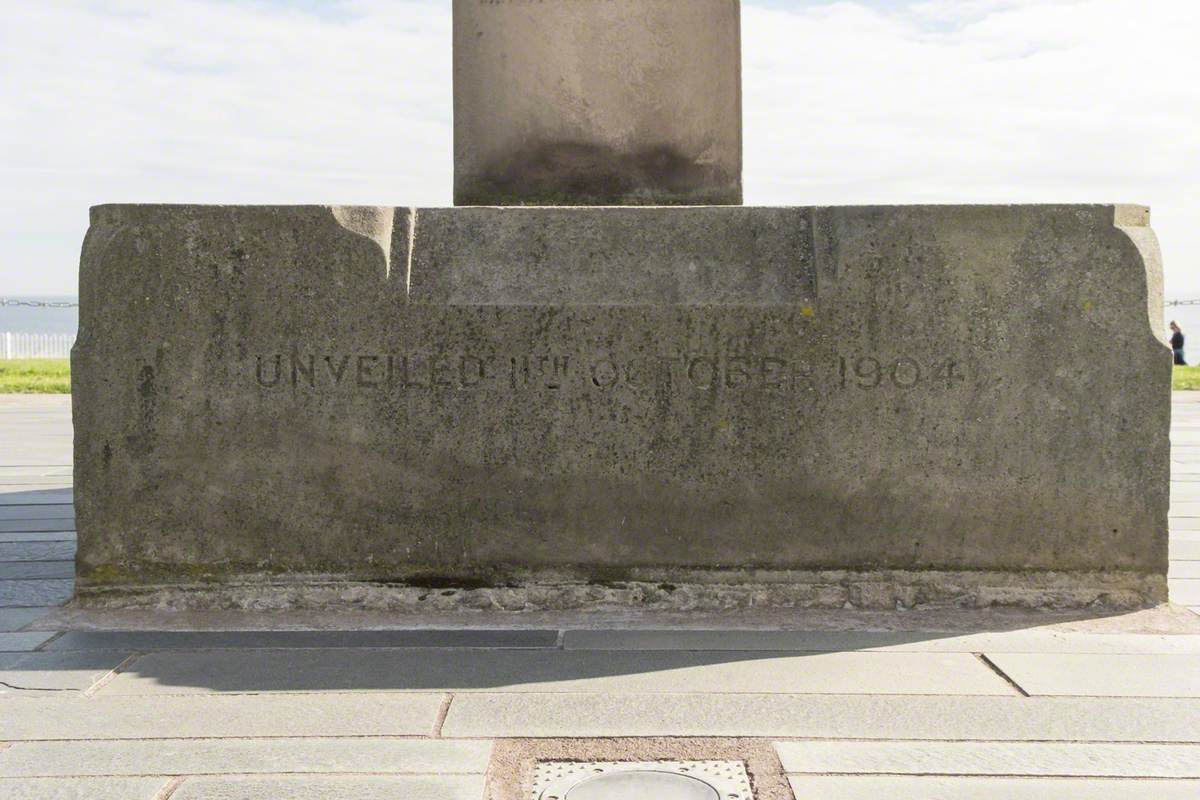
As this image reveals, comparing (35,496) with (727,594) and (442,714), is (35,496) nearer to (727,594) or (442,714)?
(727,594)

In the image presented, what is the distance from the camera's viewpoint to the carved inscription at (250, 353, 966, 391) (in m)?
4.71

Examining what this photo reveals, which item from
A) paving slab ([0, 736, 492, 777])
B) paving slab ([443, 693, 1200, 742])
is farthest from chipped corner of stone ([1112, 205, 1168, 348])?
paving slab ([0, 736, 492, 777])

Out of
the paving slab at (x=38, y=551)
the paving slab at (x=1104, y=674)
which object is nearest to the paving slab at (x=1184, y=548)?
the paving slab at (x=1104, y=674)

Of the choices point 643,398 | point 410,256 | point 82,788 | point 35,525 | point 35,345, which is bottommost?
point 82,788

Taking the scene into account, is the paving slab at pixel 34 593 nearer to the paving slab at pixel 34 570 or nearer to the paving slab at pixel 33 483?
the paving slab at pixel 34 570

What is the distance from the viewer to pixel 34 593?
16.8 feet

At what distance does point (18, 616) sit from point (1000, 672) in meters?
3.38

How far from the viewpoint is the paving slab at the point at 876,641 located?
166 inches

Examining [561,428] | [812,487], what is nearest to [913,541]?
[812,487]

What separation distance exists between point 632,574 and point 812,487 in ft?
2.36

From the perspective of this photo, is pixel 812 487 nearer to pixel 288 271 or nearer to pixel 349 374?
pixel 349 374

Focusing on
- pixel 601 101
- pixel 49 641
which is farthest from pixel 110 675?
pixel 601 101

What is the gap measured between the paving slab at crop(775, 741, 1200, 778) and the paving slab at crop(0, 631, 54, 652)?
252cm

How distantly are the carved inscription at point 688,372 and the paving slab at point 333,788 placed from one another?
1.92 m
